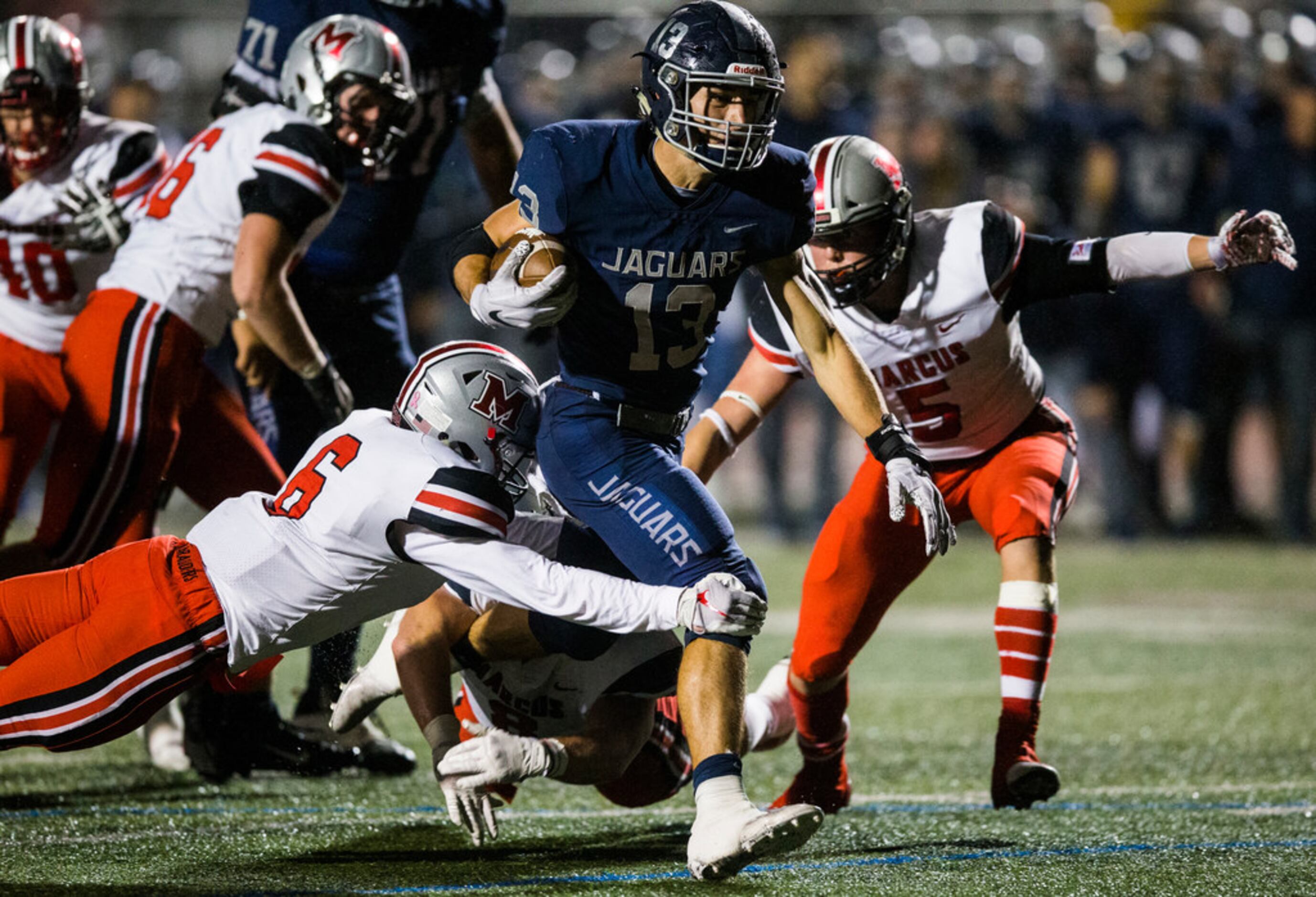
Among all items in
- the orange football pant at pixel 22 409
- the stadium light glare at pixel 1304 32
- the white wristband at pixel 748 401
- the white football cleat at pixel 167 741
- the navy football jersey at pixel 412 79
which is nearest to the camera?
the white wristband at pixel 748 401

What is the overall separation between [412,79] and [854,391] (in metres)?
2.02

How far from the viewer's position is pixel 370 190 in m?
5.30

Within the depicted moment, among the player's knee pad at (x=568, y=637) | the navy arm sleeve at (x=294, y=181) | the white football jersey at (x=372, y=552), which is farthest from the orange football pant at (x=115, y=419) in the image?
the player's knee pad at (x=568, y=637)

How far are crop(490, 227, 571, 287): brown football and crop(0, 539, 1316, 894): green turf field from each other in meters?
1.28

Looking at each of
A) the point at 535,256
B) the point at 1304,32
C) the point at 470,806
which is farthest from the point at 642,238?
the point at 1304,32

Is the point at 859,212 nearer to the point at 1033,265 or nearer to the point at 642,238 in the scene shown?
the point at 1033,265

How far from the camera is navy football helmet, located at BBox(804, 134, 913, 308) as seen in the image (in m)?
4.27

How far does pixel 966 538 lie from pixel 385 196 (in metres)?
6.04

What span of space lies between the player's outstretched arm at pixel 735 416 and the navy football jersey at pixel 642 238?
54cm

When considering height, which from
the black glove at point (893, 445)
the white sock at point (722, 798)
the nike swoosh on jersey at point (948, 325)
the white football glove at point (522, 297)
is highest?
the white football glove at point (522, 297)

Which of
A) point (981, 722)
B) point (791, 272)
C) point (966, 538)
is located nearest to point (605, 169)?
point (791, 272)

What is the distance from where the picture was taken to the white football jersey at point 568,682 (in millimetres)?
3943

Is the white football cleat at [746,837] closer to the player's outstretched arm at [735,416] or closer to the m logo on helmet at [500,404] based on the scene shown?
the m logo on helmet at [500,404]

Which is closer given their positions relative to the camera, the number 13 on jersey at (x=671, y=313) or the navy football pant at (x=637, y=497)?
the navy football pant at (x=637, y=497)
